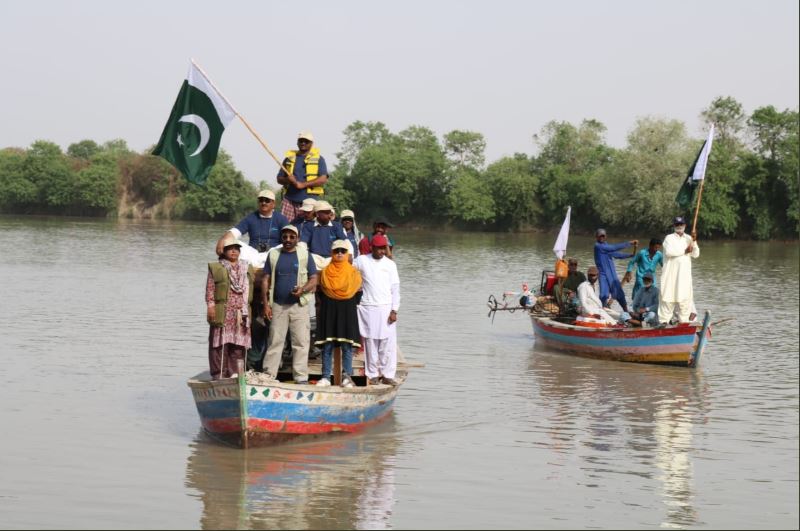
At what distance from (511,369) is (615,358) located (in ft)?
5.81

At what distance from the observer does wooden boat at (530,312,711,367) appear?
56.8 ft

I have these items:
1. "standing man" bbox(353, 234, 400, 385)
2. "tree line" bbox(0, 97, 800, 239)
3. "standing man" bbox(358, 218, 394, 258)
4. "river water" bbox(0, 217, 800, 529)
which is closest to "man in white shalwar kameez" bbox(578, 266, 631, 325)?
"river water" bbox(0, 217, 800, 529)

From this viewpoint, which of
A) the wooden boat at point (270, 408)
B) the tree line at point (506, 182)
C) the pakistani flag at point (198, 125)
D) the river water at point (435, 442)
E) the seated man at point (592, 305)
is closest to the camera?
the river water at point (435, 442)

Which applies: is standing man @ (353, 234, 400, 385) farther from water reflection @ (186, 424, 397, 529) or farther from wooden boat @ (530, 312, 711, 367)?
wooden boat @ (530, 312, 711, 367)

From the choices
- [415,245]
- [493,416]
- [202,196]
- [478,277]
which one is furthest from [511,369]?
[202,196]

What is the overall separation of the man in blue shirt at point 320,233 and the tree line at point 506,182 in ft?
131

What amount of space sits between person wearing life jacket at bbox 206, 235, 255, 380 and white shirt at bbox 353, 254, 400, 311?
137cm

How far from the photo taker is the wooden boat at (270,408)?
1108cm

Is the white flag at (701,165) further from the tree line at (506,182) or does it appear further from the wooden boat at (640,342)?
the tree line at (506,182)

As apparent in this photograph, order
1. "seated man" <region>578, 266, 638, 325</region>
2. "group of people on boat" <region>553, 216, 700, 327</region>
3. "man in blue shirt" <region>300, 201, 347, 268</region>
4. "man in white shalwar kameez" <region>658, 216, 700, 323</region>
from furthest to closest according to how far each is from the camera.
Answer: "seated man" <region>578, 266, 638, 325</region>
"group of people on boat" <region>553, 216, 700, 327</region>
"man in white shalwar kameez" <region>658, 216, 700, 323</region>
"man in blue shirt" <region>300, 201, 347, 268</region>

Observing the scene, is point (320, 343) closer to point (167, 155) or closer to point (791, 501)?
point (167, 155)

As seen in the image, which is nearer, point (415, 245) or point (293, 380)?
point (293, 380)

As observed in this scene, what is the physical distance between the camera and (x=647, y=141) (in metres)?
68.5

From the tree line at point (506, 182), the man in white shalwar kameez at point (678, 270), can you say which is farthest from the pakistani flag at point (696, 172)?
the tree line at point (506, 182)
